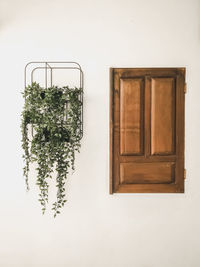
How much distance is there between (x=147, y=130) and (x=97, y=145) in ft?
1.66

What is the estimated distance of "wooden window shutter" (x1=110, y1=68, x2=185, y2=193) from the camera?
7.36ft

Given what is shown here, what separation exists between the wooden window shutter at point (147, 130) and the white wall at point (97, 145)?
9 centimetres

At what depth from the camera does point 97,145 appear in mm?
2311

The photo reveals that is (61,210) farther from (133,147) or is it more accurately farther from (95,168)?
(133,147)

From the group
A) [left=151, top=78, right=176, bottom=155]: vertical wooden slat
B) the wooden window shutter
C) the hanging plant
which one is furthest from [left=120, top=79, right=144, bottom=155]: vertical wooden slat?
the hanging plant

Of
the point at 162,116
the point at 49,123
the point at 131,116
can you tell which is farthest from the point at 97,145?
the point at 162,116

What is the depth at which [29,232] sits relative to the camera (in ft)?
7.64

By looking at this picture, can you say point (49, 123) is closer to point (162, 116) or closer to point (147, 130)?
point (147, 130)

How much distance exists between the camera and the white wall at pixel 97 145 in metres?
2.27

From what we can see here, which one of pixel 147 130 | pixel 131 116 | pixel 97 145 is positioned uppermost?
pixel 131 116

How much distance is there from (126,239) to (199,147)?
116 centimetres

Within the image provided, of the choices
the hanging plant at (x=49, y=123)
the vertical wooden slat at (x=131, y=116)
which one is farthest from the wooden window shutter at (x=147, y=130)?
the hanging plant at (x=49, y=123)
